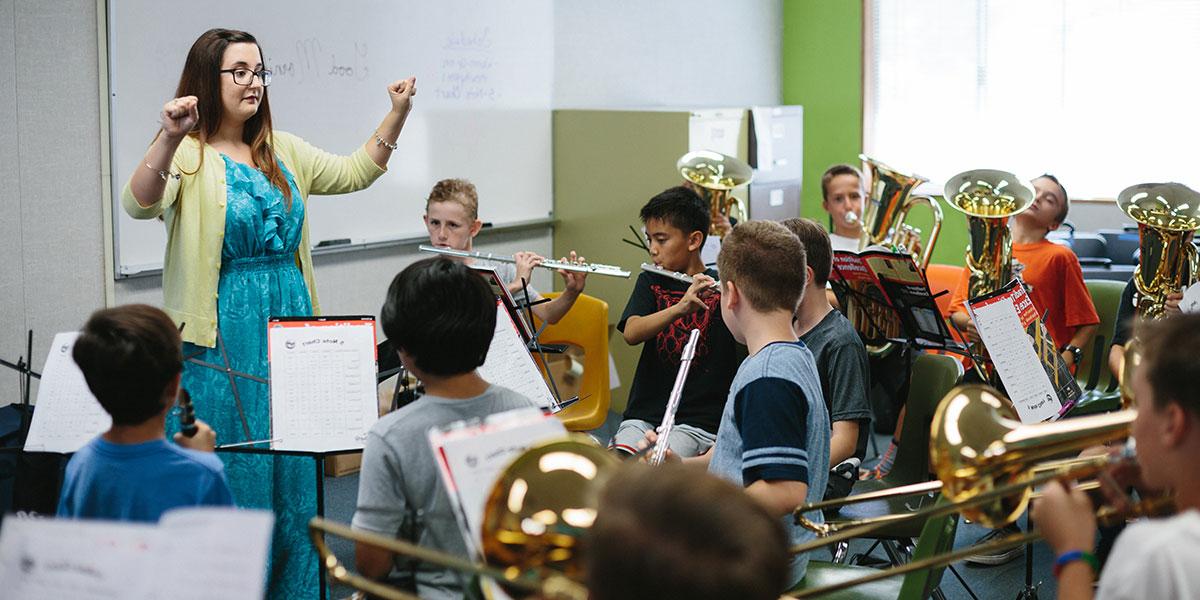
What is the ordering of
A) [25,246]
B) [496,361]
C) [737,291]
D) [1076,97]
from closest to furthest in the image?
[737,291]
[496,361]
[25,246]
[1076,97]

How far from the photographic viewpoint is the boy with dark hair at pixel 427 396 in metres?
1.71

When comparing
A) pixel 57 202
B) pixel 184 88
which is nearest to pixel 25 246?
pixel 57 202

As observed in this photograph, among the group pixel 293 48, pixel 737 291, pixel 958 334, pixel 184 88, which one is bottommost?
pixel 958 334

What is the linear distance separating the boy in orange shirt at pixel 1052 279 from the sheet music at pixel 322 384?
2.21m

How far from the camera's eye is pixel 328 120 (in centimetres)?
459

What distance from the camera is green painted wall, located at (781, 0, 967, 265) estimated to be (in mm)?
7473

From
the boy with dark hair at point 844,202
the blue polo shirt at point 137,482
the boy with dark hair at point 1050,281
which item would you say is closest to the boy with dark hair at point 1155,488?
the blue polo shirt at point 137,482

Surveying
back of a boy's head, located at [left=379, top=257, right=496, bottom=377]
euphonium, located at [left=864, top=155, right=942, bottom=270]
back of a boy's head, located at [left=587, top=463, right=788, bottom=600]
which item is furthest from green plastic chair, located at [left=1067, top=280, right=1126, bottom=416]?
A: back of a boy's head, located at [left=587, top=463, right=788, bottom=600]

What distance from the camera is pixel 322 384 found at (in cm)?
236

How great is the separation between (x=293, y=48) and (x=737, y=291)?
110 inches

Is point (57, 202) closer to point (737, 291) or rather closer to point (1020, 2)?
point (737, 291)

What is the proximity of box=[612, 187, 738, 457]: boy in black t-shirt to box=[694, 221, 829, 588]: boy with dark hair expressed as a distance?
2.89 ft

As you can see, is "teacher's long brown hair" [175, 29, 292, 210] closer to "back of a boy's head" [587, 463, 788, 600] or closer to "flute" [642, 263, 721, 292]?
"flute" [642, 263, 721, 292]

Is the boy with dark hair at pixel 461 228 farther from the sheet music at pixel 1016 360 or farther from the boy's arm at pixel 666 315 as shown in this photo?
the sheet music at pixel 1016 360
